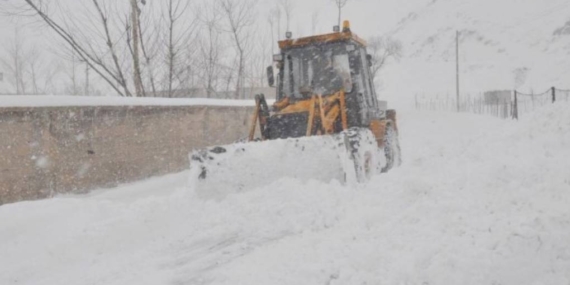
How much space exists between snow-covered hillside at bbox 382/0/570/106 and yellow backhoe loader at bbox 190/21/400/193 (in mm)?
49724

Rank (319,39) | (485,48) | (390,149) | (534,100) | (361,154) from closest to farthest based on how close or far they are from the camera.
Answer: (361,154)
(319,39)
(390,149)
(534,100)
(485,48)

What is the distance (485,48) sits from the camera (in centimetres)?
7388

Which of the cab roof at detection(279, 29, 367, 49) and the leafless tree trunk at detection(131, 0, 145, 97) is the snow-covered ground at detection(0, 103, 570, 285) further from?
the leafless tree trunk at detection(131, 0, 145, 97)

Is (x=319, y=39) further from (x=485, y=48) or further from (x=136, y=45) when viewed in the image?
(x=485, y=48)

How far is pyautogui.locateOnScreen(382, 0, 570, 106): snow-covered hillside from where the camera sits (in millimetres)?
60062

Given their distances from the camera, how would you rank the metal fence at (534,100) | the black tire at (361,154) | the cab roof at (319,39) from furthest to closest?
the metal fence at (534,100) → the cab roof at (319,39) → the black tire at (361,154)

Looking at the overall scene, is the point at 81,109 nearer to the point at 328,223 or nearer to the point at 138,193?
the point at 138,193

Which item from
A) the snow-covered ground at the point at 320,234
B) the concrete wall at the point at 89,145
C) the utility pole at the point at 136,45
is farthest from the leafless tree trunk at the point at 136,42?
the snow-covered ground at the point at 320,234

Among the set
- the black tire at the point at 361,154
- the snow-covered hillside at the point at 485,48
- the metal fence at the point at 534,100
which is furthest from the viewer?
the snow-covered hillside at the point at 485,48

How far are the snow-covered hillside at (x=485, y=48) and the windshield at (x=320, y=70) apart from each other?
4995 cm

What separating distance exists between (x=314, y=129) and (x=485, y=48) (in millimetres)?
75260

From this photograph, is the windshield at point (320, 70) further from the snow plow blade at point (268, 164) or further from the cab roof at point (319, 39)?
the snow plow blade at point (268, 164)

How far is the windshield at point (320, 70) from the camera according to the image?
25.8 feet

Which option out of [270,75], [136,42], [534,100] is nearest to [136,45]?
[136,42]
